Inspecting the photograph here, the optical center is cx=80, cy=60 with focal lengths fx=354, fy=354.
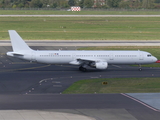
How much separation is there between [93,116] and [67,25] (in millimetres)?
92238

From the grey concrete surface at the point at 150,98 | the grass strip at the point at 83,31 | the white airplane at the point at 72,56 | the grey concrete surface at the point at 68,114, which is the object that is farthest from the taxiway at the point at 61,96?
the grass strip at the point at 83,31

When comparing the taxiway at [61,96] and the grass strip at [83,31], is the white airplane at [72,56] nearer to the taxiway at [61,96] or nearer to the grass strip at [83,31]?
the taxiway at [61,96]

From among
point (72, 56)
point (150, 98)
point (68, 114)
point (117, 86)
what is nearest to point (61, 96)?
point (68, 114)

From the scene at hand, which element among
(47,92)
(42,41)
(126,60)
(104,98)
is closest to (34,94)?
(47,92)

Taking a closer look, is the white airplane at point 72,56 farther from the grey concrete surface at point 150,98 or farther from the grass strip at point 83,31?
the grass strip at point 83,31

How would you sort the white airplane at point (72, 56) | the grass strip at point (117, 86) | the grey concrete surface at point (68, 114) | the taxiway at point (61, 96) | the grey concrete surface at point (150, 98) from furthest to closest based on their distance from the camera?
the white airplane at point (72, 56), the grass strip at point (117, 86), the grey concrete surface at point (150, 98), the taxiway at point (61, 96), the grey concrete surface at point (68, 114)

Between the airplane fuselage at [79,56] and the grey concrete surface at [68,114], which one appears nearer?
the grey concrete surface at [68,114]

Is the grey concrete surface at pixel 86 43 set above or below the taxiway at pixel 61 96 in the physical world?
below

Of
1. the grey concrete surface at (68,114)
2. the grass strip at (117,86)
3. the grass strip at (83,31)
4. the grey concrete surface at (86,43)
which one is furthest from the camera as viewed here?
the grass strip at (83,31)

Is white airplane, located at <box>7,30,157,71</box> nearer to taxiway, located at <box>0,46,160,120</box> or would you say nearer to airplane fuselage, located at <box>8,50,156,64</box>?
airplane fuselage, located at <box>8,50,156,64</box>

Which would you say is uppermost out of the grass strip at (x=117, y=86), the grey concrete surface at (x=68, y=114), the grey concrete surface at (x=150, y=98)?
the grey concrete surface at (x=68, y=114)

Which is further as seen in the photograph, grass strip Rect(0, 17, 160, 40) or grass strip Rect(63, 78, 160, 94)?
grass strip Rect(0, 17, 160, 40)

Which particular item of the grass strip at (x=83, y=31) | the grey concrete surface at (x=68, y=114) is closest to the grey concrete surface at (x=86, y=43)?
the grass strip at (x=83, y=31)

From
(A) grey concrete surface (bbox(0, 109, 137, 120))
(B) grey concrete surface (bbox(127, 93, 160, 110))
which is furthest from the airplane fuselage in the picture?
(A) grey concrete surface (bbox(0, 109, 137, 120))
